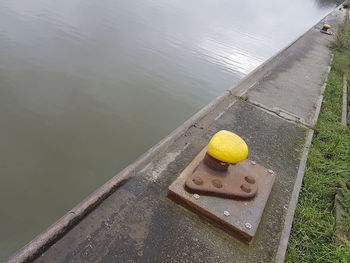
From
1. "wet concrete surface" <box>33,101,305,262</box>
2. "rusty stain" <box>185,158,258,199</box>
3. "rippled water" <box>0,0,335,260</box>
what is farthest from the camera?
"rippled water" <box>0,0,335,260</box>

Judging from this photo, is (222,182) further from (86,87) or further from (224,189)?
(86,87)

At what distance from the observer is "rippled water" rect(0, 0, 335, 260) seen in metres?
3.27

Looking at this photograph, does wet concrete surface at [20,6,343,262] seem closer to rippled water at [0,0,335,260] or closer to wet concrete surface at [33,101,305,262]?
wet concrete surface at [33,101,305,262]

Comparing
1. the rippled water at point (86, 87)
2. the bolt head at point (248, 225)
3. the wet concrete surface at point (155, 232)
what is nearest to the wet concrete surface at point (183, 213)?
the wet concrete surface at point (155, 232)

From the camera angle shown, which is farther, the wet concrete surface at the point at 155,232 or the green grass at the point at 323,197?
the green grass at the point at 323,197

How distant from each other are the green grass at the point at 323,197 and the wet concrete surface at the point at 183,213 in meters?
0.14

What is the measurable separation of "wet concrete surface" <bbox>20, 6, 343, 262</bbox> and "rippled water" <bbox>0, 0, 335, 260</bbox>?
4.40ft

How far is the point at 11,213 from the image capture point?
9.36ft

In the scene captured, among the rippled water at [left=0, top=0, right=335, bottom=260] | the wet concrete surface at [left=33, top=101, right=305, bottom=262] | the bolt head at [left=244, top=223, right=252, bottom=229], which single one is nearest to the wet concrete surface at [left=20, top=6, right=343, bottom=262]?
the wet concrete surface at [left=33, top=101, right=305, bottom=262]

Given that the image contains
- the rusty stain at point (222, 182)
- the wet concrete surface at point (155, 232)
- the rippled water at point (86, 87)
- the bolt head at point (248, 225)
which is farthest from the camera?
the rippled water at point (86, 87)

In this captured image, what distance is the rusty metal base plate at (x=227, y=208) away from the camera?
73.2 inches

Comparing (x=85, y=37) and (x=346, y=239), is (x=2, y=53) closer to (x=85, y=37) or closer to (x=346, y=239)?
(x=85, y=37)

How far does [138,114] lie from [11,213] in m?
2.55

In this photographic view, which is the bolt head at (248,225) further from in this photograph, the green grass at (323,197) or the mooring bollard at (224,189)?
the green grass at (323,197)
